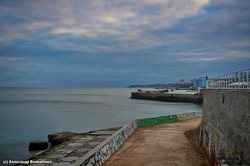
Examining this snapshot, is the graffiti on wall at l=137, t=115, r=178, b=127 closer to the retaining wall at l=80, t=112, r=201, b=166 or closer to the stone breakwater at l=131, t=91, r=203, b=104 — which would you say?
the retaining wall at l=80, t=112, r=201, b=166

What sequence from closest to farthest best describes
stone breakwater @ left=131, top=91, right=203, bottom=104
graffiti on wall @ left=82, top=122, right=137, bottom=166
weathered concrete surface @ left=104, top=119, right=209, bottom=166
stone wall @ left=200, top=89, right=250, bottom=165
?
1. stone wall @ left=200, top=89, right=250, bottom=165
2. graffiti on wall @ left=82, top=122, right=137, bottom=166
3. weathered concrete surface @ left=104, top=119, right=209, bottom=166
4. stone breakwater @ left=131, top=91, right=203, bottom=104

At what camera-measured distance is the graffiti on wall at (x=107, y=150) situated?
1092cm

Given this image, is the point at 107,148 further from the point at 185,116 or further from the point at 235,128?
the point at 185,116

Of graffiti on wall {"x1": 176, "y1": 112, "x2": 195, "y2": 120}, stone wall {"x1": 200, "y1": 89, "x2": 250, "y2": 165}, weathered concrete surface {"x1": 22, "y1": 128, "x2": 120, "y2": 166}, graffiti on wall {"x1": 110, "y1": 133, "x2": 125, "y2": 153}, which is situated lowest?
weathered concrete surface {"x1": 22, "y1": 128, "x2": 120, "y2": 166}

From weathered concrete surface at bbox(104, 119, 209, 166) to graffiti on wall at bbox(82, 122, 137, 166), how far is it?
0.28 metres

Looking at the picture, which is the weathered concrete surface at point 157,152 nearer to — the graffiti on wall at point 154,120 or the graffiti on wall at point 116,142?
the graffiti on wall at point 116,142

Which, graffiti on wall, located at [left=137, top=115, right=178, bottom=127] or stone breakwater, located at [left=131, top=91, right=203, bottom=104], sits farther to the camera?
stone breakwater, located at [left=131, top=91, right=203, bottom=104]

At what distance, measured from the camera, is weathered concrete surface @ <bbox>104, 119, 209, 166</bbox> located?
13176 millimetres

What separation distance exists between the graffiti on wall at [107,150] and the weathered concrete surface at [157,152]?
0.93 feet

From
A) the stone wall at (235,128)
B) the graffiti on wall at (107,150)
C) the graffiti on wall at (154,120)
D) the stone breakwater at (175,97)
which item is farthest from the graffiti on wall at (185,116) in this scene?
the stone breakwater at (175,97)

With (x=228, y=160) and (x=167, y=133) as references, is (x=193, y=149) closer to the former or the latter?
(x=167, y=133)

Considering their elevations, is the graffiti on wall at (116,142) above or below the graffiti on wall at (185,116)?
above

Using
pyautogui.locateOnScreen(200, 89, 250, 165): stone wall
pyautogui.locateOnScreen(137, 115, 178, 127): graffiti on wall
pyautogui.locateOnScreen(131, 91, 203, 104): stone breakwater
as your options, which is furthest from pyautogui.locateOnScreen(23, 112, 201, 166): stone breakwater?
pyautogui.locateOnScreen(131, 91, 203, 104): stone breakwater

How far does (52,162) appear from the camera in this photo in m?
13.6
